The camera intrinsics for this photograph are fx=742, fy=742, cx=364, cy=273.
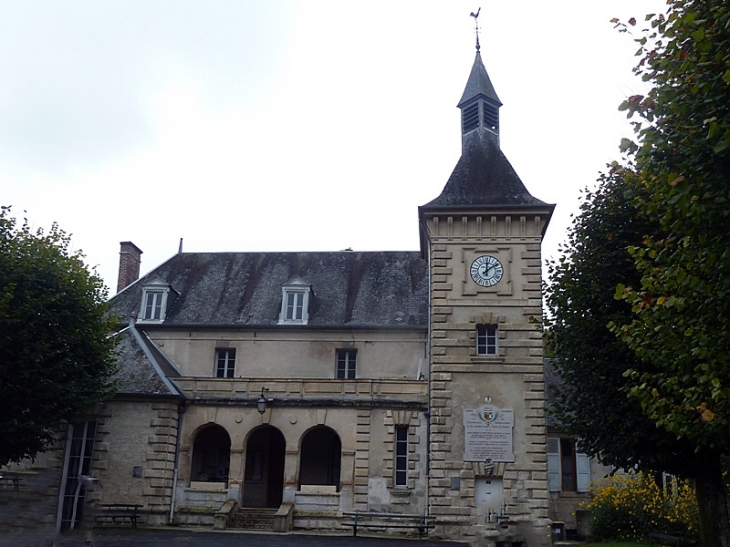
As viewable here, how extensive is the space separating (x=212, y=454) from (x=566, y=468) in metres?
14.1

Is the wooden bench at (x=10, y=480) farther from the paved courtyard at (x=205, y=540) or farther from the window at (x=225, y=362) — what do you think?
the window at (x=225, y=362)

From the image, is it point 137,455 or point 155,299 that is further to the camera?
point 155,299

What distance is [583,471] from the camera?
96.3 ft

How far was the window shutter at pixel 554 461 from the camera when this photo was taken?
29391mm

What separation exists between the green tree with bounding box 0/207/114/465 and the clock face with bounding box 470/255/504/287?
12648mm

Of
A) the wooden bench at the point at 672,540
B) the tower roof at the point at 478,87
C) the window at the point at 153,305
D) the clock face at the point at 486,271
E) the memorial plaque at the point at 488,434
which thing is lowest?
the wooden bench at the point at 672,540

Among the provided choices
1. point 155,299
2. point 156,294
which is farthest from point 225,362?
point 156,294

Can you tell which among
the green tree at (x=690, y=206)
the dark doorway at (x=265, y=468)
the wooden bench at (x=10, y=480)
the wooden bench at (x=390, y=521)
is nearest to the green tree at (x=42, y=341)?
the wooden bench at (x=10, y=480)

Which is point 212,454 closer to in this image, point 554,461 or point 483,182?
point 554,461

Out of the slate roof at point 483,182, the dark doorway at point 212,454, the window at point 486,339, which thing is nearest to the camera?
the window at point 486,339

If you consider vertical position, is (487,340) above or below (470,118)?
below

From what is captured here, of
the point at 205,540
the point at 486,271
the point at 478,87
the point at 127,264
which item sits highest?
the point at 478,87

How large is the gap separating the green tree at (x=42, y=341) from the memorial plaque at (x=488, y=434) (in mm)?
11836

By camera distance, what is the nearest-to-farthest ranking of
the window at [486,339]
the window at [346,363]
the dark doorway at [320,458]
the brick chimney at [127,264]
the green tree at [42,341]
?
the green tree at [42,341], the window at [486,339], the dark doorway at [320,458], the window at [346,363], the brick chimney at [127,264]
